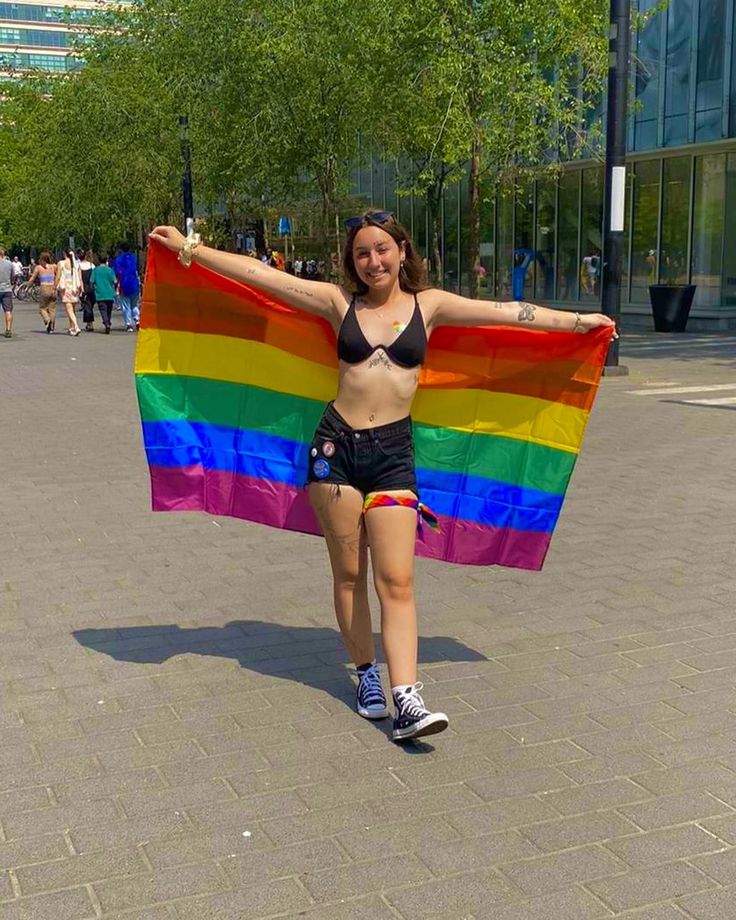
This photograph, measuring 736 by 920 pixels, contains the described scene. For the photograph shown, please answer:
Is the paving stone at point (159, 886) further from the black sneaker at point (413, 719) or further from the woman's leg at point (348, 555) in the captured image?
the woman's leg at point (348, 555)

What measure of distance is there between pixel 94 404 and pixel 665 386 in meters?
7.54

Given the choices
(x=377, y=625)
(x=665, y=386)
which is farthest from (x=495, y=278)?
(x=377, y=625)

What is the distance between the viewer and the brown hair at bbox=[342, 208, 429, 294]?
427cm

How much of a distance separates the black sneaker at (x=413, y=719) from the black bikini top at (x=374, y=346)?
49.4 inches

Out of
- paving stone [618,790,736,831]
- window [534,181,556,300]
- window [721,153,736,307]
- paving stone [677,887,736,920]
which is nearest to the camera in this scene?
paving stone [677,887,736,920]

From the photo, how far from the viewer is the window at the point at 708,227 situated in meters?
27.3

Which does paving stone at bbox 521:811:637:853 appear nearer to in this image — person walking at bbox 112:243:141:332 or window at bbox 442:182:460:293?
person walking at bbox 112:243:141:332

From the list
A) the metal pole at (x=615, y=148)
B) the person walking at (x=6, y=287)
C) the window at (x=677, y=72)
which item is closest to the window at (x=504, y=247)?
the window at (x=677, y=72)

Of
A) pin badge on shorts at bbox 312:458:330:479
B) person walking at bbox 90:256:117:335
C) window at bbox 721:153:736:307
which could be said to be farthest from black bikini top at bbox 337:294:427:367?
window at bbox 721:153:736:307

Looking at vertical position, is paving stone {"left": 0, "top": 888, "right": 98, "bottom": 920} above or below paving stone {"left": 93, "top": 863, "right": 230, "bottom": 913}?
above

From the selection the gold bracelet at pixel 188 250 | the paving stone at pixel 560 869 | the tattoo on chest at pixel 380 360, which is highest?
the gold bracelet at pixel 188 250

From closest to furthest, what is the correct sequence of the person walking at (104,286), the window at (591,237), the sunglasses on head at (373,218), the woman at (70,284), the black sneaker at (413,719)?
the black sneaker at (413,719) → the sunglasses on head at (373,218) → the woman at (70,284) → the person walking at (104,286) → the window at (591,237)

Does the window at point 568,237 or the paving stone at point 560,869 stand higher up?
the window at point 568,237

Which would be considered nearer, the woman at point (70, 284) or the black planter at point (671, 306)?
the black planter at point (671, 306)
